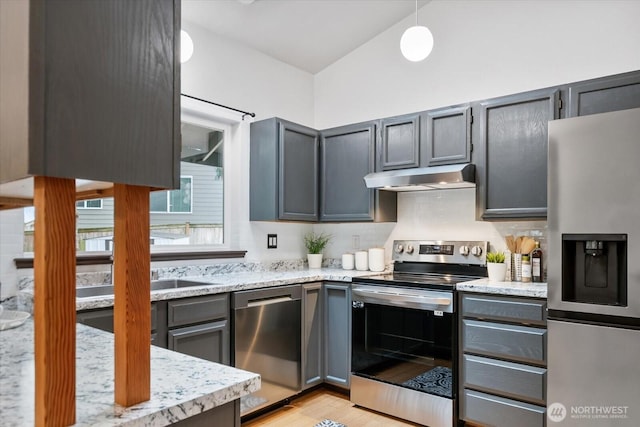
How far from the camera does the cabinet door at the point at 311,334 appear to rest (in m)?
3.30

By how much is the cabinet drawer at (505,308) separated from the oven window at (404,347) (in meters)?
0.15

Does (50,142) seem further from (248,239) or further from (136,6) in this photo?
(248,239)

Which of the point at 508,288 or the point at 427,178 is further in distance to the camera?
the point at 427,178

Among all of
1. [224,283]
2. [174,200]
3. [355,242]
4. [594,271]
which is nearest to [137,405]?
[224,283]

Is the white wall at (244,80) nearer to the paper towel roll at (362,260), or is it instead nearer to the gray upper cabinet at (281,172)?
the gray upper cabinet at (281,172)

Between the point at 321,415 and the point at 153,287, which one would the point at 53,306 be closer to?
the point at 153,287

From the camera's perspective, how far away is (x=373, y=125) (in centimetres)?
368

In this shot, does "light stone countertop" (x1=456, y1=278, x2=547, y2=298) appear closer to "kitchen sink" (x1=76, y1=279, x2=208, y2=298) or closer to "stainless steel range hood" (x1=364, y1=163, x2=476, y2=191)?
"stainless steel range hood" (x1=364, y1=163, x2=476, y2=191)

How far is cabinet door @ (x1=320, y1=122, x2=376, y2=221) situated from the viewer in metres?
3.69

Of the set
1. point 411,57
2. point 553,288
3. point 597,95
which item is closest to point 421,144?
point 411,57

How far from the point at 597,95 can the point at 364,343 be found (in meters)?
2.21

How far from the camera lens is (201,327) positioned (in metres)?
2.61

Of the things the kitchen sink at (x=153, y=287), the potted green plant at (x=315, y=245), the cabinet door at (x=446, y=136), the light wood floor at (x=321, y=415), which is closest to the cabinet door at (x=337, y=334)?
the light wood floor at (x=321, y=415)

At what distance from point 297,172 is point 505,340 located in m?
2.06
